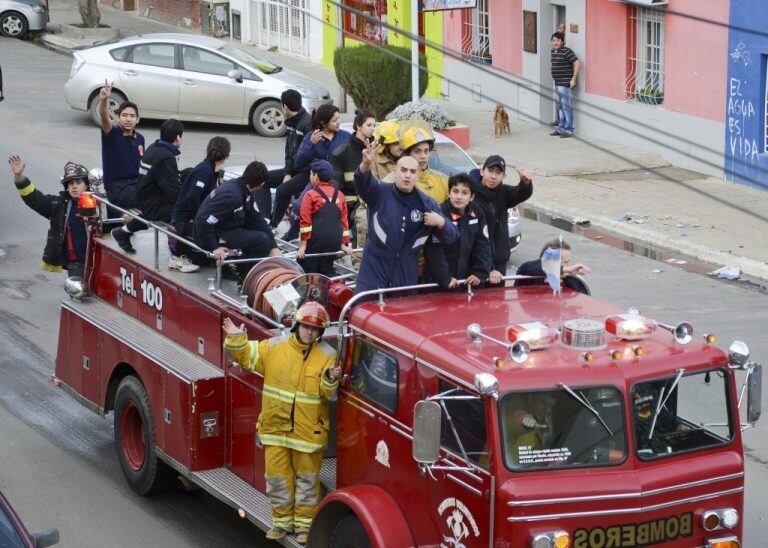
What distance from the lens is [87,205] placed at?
10914 millimetres

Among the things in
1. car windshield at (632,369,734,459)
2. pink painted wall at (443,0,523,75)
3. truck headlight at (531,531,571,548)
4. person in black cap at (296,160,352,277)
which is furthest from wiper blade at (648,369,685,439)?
pink painted wall at (443,0,523,75)

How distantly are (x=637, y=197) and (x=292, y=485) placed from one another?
1231cm

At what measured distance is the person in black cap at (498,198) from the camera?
9484mm

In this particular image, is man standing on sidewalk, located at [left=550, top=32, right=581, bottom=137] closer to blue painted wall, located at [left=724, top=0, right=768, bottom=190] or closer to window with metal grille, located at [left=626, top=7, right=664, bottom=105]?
window with metal grille, located at [left=626, top=7, right=664, bottom=105]

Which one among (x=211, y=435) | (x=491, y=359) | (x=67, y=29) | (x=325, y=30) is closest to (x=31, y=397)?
(x=211, y=435)

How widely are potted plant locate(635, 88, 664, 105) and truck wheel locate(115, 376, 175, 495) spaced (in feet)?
46.7

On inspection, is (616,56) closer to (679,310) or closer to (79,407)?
(679,310)

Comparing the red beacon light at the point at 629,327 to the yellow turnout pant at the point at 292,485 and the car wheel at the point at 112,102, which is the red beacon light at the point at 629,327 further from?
the car wheel at the point at 112,102

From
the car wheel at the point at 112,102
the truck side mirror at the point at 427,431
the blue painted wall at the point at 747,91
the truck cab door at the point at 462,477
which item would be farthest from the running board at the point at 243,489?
the car wheel at the point at 112,102

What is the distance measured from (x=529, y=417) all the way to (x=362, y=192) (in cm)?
224

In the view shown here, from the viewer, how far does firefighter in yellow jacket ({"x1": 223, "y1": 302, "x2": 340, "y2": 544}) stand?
812 cm

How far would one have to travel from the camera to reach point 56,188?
Result: 19234mm

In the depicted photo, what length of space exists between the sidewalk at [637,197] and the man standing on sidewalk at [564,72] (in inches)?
12.4

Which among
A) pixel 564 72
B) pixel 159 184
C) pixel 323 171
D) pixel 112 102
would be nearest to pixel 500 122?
pixel 564 72
